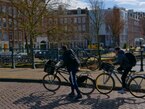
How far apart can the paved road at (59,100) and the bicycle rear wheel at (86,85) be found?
193 millimetres

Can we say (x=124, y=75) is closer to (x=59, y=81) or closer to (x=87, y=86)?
(x=87, y=86)

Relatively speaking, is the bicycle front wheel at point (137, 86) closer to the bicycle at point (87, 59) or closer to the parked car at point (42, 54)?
the bicycle at point (87, 59)

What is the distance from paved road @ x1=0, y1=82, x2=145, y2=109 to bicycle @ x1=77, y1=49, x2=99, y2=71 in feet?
28.7

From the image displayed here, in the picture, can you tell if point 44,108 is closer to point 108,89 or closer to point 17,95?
point 17,95

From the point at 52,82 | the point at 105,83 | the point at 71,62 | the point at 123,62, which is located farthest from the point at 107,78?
the point at 52,82

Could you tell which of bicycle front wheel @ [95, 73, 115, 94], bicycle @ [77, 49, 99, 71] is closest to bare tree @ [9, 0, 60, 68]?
bicycle @ [77, 49, 99, 71]

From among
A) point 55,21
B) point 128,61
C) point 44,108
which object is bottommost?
point 44,108

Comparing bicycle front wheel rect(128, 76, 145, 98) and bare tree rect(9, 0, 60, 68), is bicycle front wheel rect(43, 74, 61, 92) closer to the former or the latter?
bicycle front wheel rect(128, 76, 145, 98)

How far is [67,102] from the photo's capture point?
9.41m

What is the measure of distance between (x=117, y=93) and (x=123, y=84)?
51cm

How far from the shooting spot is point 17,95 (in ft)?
34.8

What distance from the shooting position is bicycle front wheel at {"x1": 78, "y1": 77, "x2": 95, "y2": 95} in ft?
35.1

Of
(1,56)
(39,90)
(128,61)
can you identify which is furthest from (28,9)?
(128,61)

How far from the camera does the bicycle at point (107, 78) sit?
1060 centimetres
